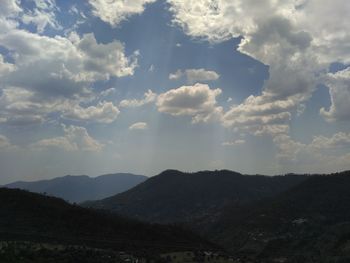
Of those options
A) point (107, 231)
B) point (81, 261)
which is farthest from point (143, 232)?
point (81, 261)

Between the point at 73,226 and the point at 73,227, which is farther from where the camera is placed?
the point at 73,226

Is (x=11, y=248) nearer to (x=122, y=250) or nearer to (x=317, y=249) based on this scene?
(x=122, y=250)

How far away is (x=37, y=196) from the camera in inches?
3915

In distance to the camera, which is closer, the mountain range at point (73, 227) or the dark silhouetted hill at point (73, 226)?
the mountain range at point (73, 227)

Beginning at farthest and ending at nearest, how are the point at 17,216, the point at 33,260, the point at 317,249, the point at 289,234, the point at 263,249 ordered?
the point at 289,234
the point at 263,249
the point at 317,249
the point at 17,216
the point at 33,260

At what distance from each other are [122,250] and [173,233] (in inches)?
1755

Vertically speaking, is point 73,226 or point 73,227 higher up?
point 73,226

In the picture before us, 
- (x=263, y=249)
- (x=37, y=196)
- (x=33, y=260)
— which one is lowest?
(x=263, y=249)

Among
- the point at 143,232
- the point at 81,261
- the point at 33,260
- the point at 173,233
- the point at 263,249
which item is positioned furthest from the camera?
the point at 263,249

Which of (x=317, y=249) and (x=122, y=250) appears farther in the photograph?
(x=317, y=249)

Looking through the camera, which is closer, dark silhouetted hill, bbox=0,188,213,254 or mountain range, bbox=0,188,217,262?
mountain range, bbox=0,188,217,262

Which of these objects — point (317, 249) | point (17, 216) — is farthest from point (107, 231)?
point (317, 249)

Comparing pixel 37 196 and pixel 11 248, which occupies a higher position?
pixel 37 196

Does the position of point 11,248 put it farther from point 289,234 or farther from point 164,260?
point 289,234
